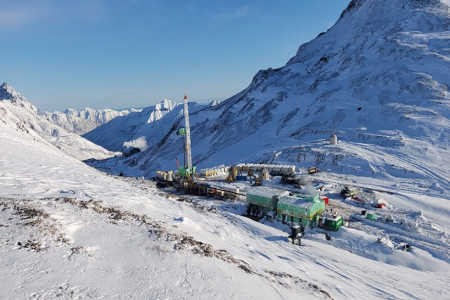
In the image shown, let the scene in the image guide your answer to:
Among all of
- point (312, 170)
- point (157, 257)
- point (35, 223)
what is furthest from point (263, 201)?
point (35, 223)

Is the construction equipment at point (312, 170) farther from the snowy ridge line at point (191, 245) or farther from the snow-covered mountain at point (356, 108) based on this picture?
the snowy ridge line at point (191, 245)

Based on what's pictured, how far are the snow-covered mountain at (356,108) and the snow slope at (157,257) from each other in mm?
21515

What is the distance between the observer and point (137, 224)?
13.2 m

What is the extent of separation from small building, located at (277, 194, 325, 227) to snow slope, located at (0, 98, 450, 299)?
9.96ft

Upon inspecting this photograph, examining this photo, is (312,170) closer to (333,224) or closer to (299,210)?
(299,210)

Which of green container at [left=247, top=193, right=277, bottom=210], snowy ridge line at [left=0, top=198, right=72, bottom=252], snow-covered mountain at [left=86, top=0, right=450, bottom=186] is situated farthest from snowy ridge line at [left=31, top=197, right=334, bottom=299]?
snow-covered mountain at [left=86, top=0, right=450, bottom=186]

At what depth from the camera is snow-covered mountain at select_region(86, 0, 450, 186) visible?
129 feet

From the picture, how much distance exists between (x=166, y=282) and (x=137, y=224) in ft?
15.1

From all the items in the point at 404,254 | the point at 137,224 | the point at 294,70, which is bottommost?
the point at 404,254

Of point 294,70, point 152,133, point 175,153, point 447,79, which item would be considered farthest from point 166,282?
point 152,133

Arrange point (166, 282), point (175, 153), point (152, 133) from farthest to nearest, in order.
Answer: point (152, 133) < point (175, 153) < point (166, 282)

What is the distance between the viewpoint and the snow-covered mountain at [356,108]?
129 ft

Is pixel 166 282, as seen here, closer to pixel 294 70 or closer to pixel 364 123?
pixel 364 123

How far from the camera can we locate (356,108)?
51.7m
